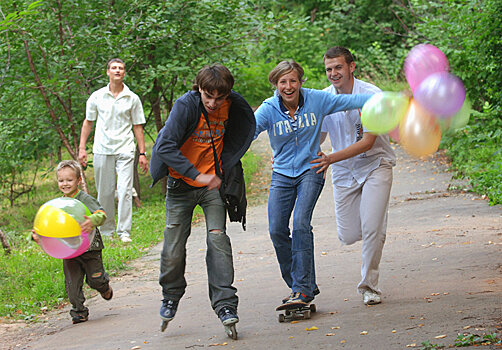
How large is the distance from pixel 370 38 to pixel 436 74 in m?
25.5

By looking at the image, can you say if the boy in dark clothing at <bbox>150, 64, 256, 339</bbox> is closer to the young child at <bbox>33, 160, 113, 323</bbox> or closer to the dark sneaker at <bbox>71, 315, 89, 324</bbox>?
the young child at <bbox>33, 160, 113, 323</bbox>

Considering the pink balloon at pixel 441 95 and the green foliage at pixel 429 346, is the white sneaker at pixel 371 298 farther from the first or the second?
the pink balloon at pixel 441 95

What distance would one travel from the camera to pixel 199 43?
14234mm

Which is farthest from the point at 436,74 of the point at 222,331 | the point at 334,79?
the point at 222,331

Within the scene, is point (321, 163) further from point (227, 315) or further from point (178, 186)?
point (227, 315)

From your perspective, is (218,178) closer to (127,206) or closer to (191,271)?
(191,271)

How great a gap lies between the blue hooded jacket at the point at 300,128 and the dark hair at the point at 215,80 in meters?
0.65

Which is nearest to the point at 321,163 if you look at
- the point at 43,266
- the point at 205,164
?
the point at 205,164

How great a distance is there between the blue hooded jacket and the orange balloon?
3.72 feet

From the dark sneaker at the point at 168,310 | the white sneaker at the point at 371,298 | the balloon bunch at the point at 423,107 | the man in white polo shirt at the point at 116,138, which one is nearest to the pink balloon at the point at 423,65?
the balloon bunch at the point at 423,107

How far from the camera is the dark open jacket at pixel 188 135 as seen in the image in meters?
5.25

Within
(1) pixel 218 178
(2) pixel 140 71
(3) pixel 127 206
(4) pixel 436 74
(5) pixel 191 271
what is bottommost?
(5) pixel 191 271

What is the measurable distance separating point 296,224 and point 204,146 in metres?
1.00

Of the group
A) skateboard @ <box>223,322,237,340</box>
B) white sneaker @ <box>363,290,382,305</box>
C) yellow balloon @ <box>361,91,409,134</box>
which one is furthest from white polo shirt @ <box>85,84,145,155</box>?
yellow balloon @ <box>361,91,409,134</box>
